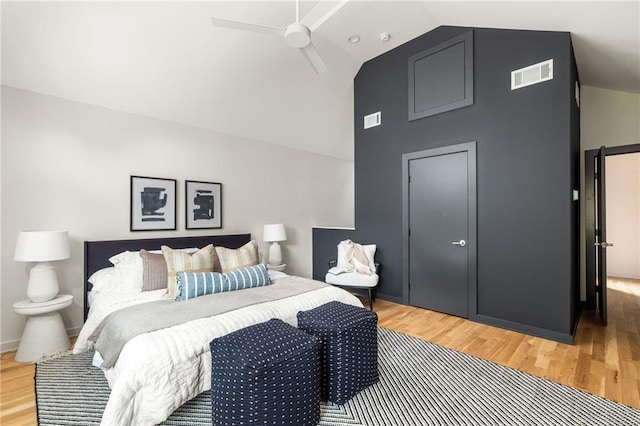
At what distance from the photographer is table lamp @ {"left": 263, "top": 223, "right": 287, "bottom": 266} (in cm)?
459

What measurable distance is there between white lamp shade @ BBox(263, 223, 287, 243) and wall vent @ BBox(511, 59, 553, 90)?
346cm

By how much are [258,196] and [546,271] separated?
12.5 ft

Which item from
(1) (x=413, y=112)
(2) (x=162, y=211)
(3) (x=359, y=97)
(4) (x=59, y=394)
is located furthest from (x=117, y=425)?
(3) (x=359, y=97)

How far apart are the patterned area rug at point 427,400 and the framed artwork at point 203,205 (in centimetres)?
193

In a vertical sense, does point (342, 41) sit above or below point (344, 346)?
above

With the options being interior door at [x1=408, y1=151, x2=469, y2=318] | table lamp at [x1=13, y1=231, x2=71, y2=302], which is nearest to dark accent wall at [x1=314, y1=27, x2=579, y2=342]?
interior door at [x1=408, y1=151, x2=469, y2=318]

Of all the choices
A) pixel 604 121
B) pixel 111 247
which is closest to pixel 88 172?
pixel 111 247

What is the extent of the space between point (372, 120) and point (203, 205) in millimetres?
2794

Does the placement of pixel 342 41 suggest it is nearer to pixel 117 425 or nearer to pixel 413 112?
pixel 413 112

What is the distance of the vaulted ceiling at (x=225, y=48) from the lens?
2.56 metres

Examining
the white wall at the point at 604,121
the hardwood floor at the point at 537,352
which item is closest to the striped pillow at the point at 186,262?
the hardwood floor at the point at 537,352

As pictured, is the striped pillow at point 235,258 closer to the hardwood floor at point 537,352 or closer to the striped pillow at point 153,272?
the striped pillow at point 153,272

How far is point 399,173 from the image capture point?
4266 millimetres

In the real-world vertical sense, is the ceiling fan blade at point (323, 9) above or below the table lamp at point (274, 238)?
above
